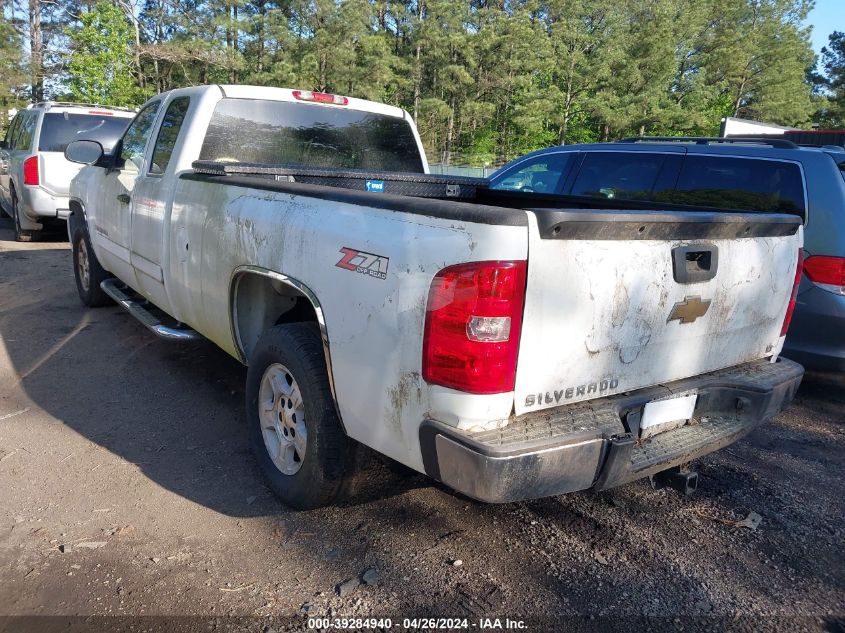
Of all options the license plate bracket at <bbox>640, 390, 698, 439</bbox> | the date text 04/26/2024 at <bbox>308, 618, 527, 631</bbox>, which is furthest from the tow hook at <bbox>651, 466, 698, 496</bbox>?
the date text 04/26/2024 at <bbox>308, 618, 527, 631</bbox>

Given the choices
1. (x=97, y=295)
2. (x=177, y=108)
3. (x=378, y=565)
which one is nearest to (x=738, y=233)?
(x=378, y=565)

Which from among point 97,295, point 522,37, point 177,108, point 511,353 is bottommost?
point 97,295

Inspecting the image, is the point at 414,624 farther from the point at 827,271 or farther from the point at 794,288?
the point at 827,271

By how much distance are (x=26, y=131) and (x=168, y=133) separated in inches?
317

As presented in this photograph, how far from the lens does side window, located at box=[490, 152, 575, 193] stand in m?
6.42

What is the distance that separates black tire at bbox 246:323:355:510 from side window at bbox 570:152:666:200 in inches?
141

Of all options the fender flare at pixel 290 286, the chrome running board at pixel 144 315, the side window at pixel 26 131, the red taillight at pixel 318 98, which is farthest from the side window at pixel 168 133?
the side window at pixel 26 131

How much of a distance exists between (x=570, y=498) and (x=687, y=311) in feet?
3.87

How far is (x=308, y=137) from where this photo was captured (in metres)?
4.84

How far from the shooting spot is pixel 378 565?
274cm

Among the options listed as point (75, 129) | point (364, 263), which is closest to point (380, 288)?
point (364, 263)

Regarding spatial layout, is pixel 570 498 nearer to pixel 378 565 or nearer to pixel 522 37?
pixel 378 565

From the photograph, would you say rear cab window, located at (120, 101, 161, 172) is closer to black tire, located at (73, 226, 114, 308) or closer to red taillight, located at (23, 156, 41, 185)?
black tire, located at (73, 226, 114, 308)

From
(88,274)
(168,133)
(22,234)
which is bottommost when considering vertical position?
(22,234)
